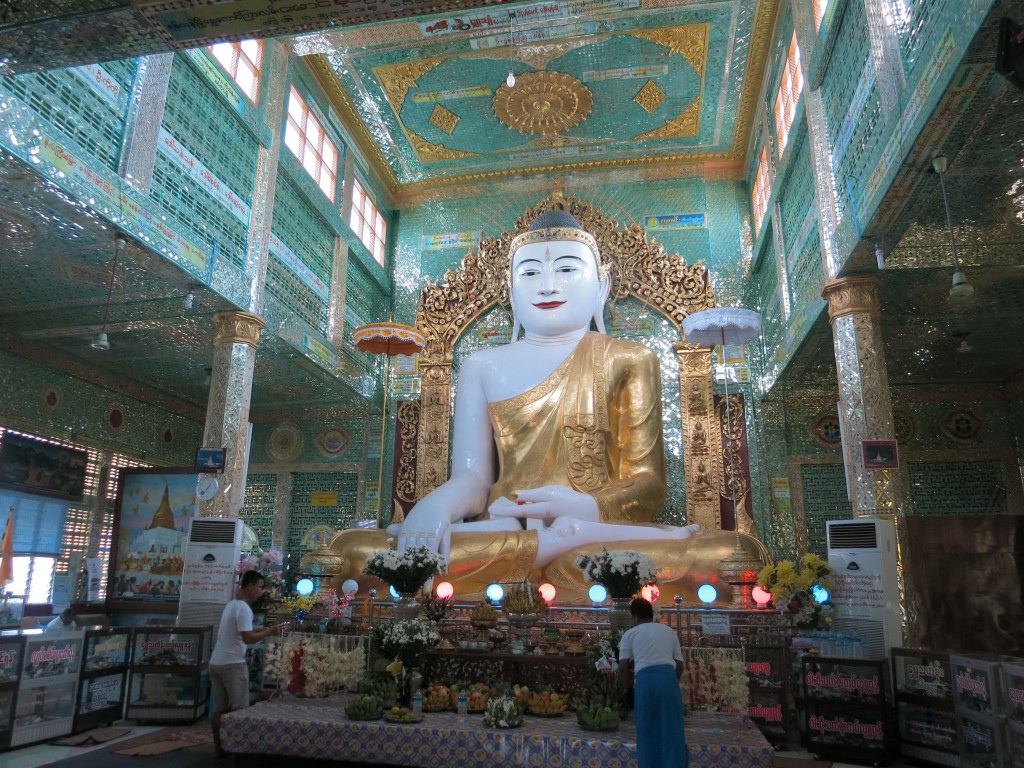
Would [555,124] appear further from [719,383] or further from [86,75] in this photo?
[86,75]

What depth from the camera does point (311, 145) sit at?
Answer: 9.36 metres

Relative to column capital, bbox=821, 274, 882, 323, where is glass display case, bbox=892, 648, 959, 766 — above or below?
below

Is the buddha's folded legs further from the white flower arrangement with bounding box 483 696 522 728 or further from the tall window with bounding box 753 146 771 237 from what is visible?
the tall window with bounding box 753 146 771 237

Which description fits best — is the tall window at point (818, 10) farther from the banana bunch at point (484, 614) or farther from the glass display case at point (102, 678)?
the glass display case at point (102, 678)

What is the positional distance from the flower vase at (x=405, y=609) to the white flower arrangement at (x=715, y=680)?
6.61 ft

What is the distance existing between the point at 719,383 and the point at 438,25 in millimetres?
5507

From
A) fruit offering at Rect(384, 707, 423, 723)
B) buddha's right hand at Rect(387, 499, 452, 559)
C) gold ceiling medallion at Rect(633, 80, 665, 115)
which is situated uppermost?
gold ceiling medallion at Rect(633, 80, 665, 115)

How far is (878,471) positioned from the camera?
589 centimetres

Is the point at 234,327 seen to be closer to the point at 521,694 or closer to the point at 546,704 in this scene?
the point at 521,694

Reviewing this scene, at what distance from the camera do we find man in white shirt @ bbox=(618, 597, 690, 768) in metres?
3.41

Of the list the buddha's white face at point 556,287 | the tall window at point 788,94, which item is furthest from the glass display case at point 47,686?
the tall window at point 788,94

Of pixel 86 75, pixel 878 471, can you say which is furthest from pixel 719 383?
pixel 86 75

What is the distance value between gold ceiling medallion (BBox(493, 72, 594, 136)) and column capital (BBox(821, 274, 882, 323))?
185 inches

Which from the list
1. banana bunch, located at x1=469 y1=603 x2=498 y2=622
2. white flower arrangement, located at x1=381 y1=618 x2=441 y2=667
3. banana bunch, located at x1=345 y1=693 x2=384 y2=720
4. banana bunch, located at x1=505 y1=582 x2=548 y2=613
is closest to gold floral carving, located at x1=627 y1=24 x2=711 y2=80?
banana bunch, located at x1=505 y1=582 x2=548 y2=613
